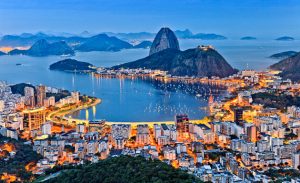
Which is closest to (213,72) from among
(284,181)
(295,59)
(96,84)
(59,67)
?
(295,59)

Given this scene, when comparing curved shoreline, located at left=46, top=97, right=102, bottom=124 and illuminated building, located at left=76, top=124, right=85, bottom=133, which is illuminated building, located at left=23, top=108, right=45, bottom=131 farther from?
illuminated building, located at left=76, top=124, right=85, bottom=133

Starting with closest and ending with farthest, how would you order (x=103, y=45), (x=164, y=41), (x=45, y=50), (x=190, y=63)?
(x=190, y=63) → (x=164, y=41) → (x=45, y=50) → (x=103, y=45)

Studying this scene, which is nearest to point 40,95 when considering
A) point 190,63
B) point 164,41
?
point 190,63

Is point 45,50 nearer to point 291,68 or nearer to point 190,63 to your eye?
point 190,63

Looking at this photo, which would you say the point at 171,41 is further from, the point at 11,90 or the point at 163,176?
the point at 163,176

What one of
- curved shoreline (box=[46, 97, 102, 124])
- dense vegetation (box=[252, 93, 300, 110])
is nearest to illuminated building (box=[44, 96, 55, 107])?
curved shoreline (box=[46, 97, 102, 124])

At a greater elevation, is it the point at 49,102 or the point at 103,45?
the point at 103,45

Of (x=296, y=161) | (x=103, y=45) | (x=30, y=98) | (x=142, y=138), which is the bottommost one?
(x=296, y=161)
